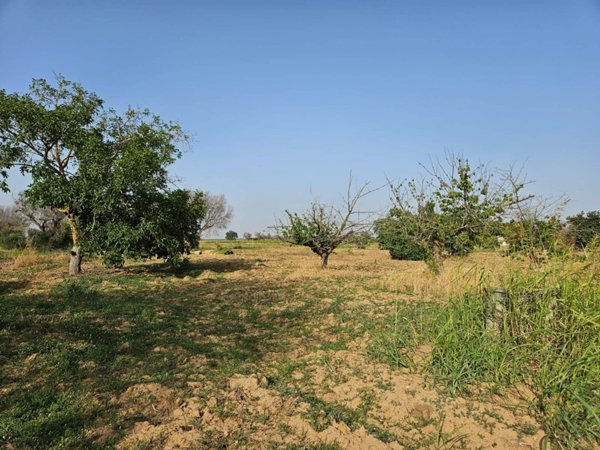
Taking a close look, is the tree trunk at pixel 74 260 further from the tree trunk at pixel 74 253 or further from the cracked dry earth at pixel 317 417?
the cracked dry earth at pixel 317 417

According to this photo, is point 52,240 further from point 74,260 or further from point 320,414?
point 320,414

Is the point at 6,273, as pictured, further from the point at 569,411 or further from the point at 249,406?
the point at 569,411

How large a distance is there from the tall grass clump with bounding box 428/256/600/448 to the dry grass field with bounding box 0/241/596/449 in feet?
0.56

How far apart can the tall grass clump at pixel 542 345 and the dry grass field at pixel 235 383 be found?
0.56 ft

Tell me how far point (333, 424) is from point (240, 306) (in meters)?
4.89

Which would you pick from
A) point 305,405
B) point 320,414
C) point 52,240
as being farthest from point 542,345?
point 52,240

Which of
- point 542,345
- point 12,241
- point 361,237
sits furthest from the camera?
point 12,241

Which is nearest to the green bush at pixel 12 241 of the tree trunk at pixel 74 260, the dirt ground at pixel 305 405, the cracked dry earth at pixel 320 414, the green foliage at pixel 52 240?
the green foliage at pixel 52 240

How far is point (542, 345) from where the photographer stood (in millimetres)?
3805

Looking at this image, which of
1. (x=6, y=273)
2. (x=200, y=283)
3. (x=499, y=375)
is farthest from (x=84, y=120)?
(x=499, y=375)

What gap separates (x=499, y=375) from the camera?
3.82 metres

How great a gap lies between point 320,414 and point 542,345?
2584mm

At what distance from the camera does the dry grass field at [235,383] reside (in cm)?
299

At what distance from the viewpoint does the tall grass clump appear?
125 inches
